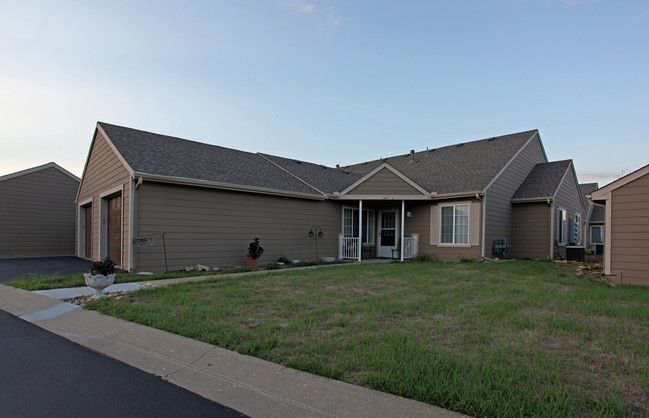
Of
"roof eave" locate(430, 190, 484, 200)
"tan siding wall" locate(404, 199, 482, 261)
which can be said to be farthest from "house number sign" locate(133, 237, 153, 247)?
"roof eave" locate(430, 190, 484, 200)

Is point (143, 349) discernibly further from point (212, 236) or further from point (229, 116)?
point (229, 116)

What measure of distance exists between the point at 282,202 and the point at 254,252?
7.69 ft

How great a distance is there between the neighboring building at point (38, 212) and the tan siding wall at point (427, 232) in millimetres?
15773

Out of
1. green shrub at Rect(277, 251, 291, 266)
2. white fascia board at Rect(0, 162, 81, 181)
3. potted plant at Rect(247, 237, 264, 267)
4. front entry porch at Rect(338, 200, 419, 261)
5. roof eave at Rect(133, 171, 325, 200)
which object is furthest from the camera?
white fascia board at Rect(0, 162, 81, 181)

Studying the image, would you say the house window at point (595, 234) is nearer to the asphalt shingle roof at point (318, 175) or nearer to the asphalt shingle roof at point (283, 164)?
the asphalt shingle roof at point (283, 164)

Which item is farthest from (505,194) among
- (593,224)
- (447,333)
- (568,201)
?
(593,224)

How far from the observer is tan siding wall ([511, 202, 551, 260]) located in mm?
14445

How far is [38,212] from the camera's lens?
16438mm

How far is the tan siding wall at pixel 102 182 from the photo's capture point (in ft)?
33.1

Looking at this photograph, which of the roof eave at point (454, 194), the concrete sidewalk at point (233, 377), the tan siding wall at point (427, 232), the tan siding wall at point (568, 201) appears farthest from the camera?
the tan siding wall at point (568, 201)

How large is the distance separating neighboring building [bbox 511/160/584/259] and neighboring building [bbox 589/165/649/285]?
6.08 metres

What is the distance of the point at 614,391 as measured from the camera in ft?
9.30

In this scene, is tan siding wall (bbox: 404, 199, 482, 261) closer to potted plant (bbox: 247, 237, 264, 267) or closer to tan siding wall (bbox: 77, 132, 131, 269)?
potted plant (bbox: 247, 237, 264, 267)

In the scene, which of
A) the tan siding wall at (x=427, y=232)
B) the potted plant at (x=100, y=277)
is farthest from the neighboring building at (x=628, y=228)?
the potted plant at (x=100, y=277)
